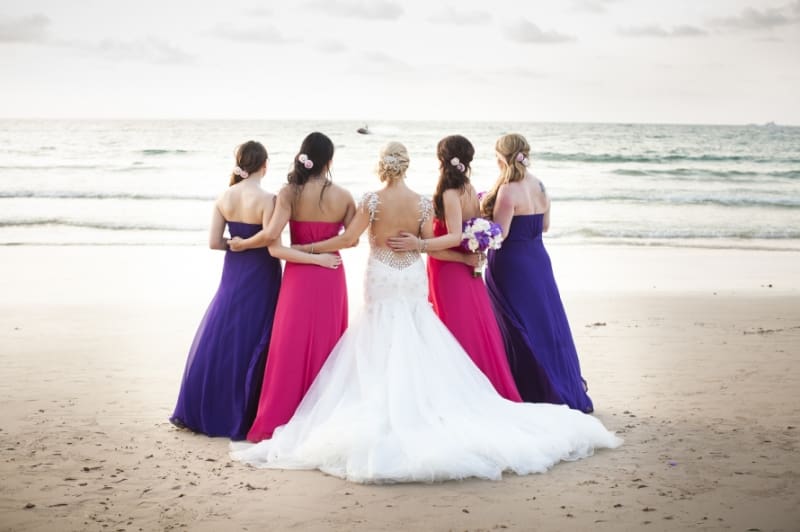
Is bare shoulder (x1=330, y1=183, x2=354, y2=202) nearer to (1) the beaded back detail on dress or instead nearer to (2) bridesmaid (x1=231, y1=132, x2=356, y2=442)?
(2) bridesmaid (x1=231, y1=132, x2=356, y2=442)

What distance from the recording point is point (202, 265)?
44.7ft

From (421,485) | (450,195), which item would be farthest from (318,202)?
(421,485)

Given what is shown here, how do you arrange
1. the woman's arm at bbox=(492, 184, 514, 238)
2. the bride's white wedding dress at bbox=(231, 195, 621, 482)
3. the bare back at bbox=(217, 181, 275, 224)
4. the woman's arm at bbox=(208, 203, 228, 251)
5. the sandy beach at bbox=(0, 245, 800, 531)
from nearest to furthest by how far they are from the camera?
the sandy beach at bbox=(0, 245, 800, 531) → the bride's white wedding dress at bbox=(231, 195, 621, 482) → the bare back at bbox=(217, 181, 275, 224) → the woman's arm at bbox=(208, 203, 228, 251) → the woman's arm at bbox=(492, 184, 514, 238)

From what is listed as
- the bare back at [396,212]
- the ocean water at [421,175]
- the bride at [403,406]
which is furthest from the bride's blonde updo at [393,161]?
the ocean water at [421,175]

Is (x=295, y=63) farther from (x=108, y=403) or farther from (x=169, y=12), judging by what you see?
(x=108, y=403)

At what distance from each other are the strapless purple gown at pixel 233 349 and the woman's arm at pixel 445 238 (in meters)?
0.92

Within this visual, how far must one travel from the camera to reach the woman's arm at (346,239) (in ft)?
18.4

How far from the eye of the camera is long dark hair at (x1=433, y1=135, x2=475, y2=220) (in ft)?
19.3

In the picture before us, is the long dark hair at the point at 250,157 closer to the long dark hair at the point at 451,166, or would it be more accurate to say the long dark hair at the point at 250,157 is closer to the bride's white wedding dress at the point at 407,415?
the bride's white wedding dress at the point at 407,415

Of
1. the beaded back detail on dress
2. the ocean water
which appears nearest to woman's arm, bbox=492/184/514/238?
the beaded back detail on dress

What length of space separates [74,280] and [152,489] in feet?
26.1

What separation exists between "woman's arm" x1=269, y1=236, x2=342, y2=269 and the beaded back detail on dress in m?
0.28

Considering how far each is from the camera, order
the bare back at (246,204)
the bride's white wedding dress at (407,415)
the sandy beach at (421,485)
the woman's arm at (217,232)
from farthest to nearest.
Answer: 1. the woman's arm at (217,232)
2. the bare back at (246,204)
3. the bride's white wedding dress at (407,415)
4. the sandy beach at (421,485)

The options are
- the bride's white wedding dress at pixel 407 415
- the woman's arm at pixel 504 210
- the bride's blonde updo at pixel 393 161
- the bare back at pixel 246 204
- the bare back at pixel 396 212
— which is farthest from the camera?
the woman's arm at pixel 504 210
